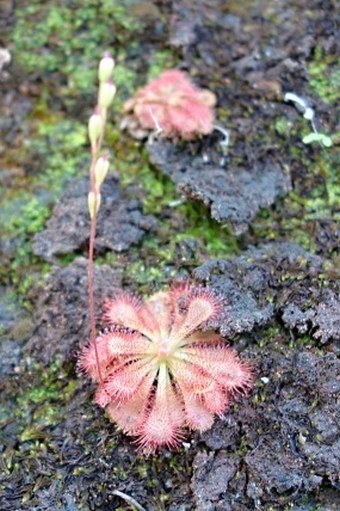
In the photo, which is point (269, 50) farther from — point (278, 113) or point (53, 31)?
point (53, 31)

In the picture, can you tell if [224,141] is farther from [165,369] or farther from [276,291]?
[165,369]

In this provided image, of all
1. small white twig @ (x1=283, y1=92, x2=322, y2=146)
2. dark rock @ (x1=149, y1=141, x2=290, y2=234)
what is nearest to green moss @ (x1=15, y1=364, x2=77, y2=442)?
dark rock @ (x1=149, y1=141, x2=290, y2=234)

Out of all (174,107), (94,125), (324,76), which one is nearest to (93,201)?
(94,125)

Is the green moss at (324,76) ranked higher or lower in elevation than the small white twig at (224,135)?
higher

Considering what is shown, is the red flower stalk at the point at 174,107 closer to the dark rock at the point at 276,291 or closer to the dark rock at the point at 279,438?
the dark rock at the point at 276,291

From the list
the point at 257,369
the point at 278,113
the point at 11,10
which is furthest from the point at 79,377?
the point at 11,10

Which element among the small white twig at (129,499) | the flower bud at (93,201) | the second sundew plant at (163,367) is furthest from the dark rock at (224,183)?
the small white twig at (129,499)

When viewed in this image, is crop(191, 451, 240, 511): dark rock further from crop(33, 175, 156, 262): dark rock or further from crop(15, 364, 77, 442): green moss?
crop(33, 175, 156, 262): dark rock
